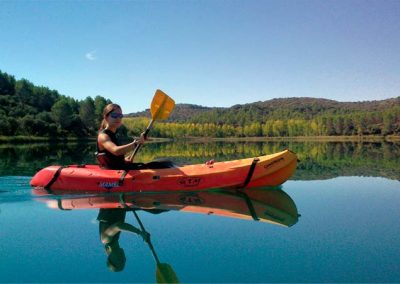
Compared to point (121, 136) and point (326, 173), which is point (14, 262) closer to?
point (326, 173)

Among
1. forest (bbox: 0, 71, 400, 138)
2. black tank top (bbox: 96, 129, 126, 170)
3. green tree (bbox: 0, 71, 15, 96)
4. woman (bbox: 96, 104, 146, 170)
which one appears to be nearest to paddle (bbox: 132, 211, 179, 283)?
woman (bbox: 96, 104, 146, 170)

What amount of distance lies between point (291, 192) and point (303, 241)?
4617 millimetres

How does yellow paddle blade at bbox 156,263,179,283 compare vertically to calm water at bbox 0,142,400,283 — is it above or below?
above

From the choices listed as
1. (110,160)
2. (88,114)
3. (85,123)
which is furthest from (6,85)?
(110,160)

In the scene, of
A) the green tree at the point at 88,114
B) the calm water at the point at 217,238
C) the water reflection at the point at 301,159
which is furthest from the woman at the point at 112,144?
the green tree at the point at 88,114

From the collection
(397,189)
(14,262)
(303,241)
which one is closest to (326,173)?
(397,189)

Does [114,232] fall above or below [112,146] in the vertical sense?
below

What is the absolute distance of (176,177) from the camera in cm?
957

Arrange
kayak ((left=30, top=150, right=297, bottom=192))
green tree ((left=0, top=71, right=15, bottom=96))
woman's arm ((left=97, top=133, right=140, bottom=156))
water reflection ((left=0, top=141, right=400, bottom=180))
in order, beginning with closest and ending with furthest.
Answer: woman's arm ((left=97, top=133, right=140, bottom=156)), kayak ((left=30, top=150, right=297, bottom=192)), water reflection ((left=0, top=141, right=400, bottom=180)), green tree ((left=0, top=71, right=15, bottom=96))

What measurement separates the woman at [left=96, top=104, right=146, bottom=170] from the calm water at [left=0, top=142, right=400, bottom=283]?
1013 mm

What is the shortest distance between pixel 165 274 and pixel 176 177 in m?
5.27

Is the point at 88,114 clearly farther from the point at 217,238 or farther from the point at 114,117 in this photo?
the point at 217,238

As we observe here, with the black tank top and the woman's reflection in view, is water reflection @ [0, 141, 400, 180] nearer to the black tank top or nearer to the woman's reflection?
the black tank top

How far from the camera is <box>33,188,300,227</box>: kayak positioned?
7379 mm
